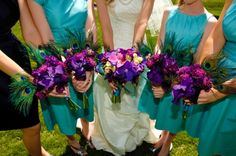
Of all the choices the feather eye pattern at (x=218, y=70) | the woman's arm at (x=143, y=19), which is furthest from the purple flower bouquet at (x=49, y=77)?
the feather eye pattern at (x=218, y=70)

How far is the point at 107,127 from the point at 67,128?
75cm

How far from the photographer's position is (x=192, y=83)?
359cm

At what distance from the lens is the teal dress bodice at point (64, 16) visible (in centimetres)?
424

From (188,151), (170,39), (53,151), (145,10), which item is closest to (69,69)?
(170,39)

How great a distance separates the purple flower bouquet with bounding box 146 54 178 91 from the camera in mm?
3848

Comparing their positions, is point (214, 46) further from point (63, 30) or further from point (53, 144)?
point (53, 144)

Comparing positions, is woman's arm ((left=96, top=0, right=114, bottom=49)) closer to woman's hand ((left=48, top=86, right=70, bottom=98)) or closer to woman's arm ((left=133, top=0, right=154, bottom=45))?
woman's arm ((left=133, top=0, right=154, bottom=45))

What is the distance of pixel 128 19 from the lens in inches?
198

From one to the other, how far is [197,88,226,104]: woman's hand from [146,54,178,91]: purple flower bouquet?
0.34 m

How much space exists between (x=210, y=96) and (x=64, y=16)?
189 centimetres

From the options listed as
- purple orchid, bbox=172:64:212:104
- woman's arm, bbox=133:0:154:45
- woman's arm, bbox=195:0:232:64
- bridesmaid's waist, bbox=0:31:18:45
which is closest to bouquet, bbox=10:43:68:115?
bridesmaid's waist, bbox=0:31:18:45

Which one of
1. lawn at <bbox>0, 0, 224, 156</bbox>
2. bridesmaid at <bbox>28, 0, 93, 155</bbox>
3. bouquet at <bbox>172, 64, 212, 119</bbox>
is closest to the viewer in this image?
bouquet at <bbox>172, 64, 212, 119</bbox>

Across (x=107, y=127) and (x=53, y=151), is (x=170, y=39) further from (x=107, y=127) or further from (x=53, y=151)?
(x=53, y=151)

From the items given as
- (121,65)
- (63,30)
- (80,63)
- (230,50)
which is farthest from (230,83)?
(63,30)
